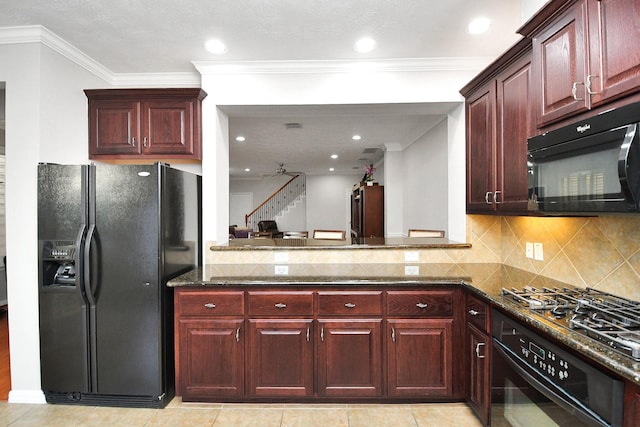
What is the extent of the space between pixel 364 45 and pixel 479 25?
81cm

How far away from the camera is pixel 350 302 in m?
2.28

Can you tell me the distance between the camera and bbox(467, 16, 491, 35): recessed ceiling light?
7.40 feet

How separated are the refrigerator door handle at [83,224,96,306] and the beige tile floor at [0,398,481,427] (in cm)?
77

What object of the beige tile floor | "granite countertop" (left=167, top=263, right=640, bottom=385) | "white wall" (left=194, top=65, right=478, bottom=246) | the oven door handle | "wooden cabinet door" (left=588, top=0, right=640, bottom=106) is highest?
"white wall" (left=194, top=65, right=478, bottom=246)

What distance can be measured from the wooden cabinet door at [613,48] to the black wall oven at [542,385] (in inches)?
41.6

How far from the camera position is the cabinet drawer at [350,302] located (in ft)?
7.48

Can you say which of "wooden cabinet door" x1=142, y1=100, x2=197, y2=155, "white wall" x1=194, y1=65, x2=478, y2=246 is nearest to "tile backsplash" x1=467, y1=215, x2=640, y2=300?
"white wall" x1=194, y1=65, x2=478, y2=246

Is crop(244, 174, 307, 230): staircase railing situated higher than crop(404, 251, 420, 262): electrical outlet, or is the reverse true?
crop(244, 174, 307, 230): staircase railing

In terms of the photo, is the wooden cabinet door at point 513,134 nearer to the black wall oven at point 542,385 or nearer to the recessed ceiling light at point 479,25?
the recessed ceiling light at point 479,25

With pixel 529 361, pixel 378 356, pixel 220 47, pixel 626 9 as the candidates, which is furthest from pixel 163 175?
pixel 626 9

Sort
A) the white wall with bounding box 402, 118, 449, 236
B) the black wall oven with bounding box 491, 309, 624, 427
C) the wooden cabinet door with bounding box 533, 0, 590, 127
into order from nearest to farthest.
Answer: the black wall oven with bounding box 491, 309, 624, 427
the wooden cabinet door with bounding box 533, 0, 590, 127
the white wall with bounding box 402, 118, 449, 236

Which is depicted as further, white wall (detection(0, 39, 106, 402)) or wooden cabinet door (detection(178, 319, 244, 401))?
white wall (detection(0, 39, 106, 402))

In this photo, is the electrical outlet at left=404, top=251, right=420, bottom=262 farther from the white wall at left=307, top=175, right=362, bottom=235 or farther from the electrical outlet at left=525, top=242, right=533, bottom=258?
the white wall at left=307, top=175, right=362, bottom=235

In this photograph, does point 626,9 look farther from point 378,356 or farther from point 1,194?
point 1,194
